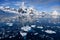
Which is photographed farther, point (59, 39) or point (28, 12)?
point (28, 12)

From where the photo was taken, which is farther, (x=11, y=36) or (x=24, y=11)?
(x=24, y=11)

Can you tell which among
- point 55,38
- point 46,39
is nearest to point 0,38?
point 46,39

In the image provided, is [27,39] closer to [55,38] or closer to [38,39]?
[38,39]

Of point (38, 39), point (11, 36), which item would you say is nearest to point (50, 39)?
point (38, 39)

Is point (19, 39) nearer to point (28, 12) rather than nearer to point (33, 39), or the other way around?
point (33, 39)

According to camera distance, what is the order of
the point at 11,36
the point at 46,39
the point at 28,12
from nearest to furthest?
the point at 46,39
the point at 11,36
the point at 28,12

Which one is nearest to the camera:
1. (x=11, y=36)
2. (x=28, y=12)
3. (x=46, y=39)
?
(x=46, y=39)

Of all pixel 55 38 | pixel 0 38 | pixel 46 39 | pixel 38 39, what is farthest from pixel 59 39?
pixel 0 38
